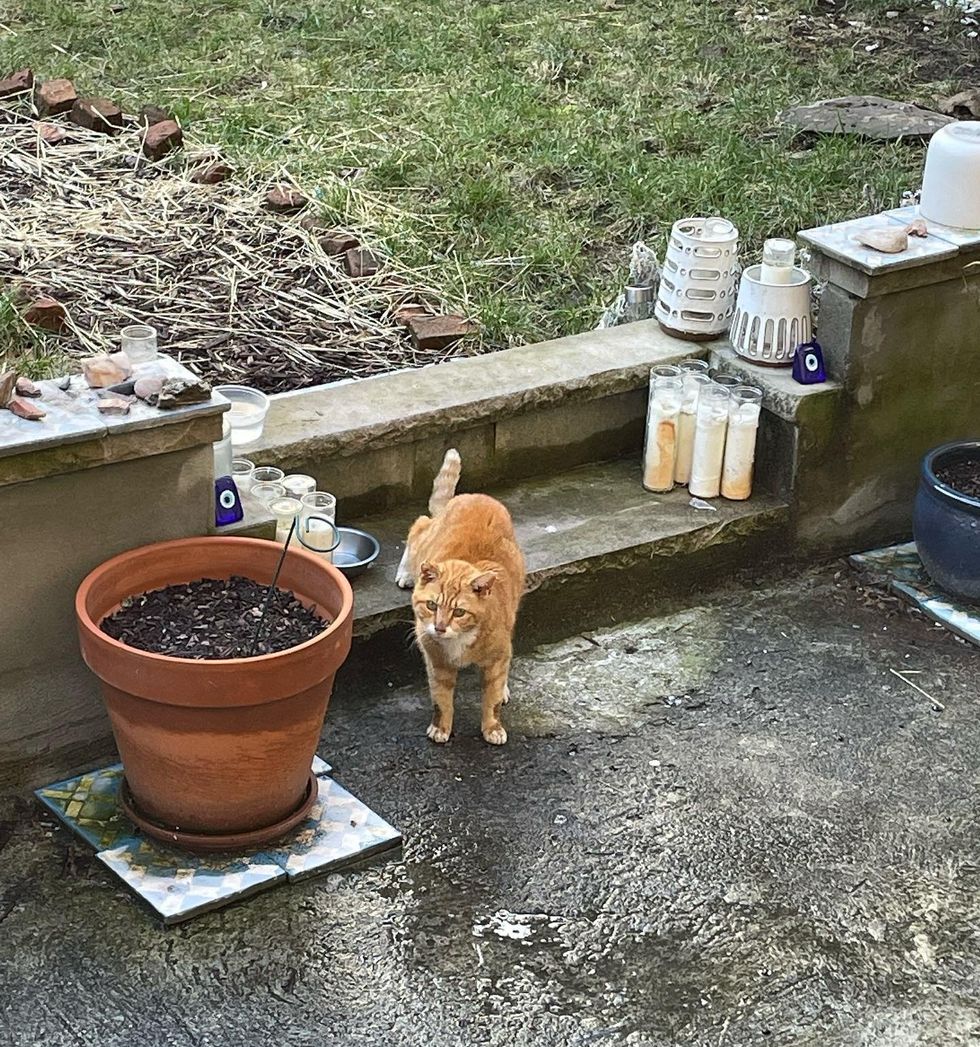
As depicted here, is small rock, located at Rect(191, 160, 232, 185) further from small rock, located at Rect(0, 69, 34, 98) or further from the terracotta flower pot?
the terracotta flower pot

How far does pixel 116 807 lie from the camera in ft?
13.4

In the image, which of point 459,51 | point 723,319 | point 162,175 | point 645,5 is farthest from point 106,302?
point 645,5

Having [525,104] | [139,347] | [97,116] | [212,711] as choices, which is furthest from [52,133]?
[212,711]

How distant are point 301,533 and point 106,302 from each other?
1.82 m

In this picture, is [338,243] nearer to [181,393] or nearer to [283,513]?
[283,513]

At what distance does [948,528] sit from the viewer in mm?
5020

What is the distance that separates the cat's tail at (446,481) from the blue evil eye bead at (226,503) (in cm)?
66

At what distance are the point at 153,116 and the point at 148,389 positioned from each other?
12.2 ft

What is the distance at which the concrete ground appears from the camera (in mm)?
3494

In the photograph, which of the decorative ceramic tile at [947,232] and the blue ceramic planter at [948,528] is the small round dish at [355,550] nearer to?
the blue ceramic planter at [948,528]

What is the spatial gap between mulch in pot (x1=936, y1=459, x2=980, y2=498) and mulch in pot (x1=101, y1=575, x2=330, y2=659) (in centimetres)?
226

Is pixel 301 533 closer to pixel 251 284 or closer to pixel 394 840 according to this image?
pixel 394 840

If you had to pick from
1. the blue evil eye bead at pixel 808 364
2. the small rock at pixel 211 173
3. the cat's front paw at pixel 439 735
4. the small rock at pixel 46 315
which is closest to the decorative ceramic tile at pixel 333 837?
the cat's front paw at pixel 439 735

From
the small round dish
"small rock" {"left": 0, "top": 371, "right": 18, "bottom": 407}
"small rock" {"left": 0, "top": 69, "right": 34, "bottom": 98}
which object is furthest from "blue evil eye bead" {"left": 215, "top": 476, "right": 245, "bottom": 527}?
"small rock" {"left": 0, "top": 69, "right": 34, "bottom": 98}
